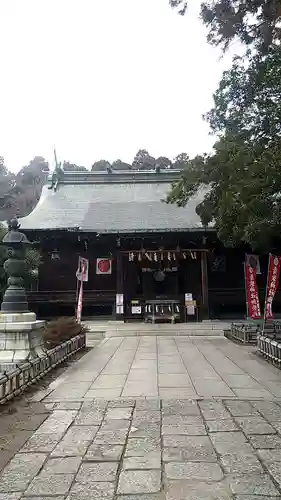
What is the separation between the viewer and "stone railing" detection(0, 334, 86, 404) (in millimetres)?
5578

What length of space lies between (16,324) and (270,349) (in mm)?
5186

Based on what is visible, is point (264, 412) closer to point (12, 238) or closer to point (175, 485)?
point (175, 485)

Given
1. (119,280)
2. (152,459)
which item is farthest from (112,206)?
(152,459)

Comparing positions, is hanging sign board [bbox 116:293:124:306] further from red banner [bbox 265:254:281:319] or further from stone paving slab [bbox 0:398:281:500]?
stone paving slab [bbox 0:398:281:500]

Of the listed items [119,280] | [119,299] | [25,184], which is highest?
[25,184]

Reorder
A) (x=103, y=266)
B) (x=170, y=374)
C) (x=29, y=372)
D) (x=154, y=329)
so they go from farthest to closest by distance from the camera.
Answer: (x=103, y=266)
(x=154, y=329)
(x=170, y=374)
(x=29, y=372)

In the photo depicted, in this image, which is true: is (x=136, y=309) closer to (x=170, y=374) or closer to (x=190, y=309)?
(x=190, y=309)

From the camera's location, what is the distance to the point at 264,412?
5.04 meters

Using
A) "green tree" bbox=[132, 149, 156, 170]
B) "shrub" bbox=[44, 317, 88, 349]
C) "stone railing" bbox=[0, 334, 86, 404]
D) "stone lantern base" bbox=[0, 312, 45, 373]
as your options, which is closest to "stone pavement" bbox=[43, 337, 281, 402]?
"stone railing" bbox=[0, 334, 86, 404]

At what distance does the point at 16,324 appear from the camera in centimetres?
746

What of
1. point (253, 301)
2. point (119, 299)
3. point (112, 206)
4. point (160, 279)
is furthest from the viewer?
point (112, 206)

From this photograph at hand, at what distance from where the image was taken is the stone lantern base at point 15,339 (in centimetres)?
731

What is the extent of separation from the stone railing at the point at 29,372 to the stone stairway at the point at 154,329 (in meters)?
5.53

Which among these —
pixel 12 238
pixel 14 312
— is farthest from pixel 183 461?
pixel 12 238
